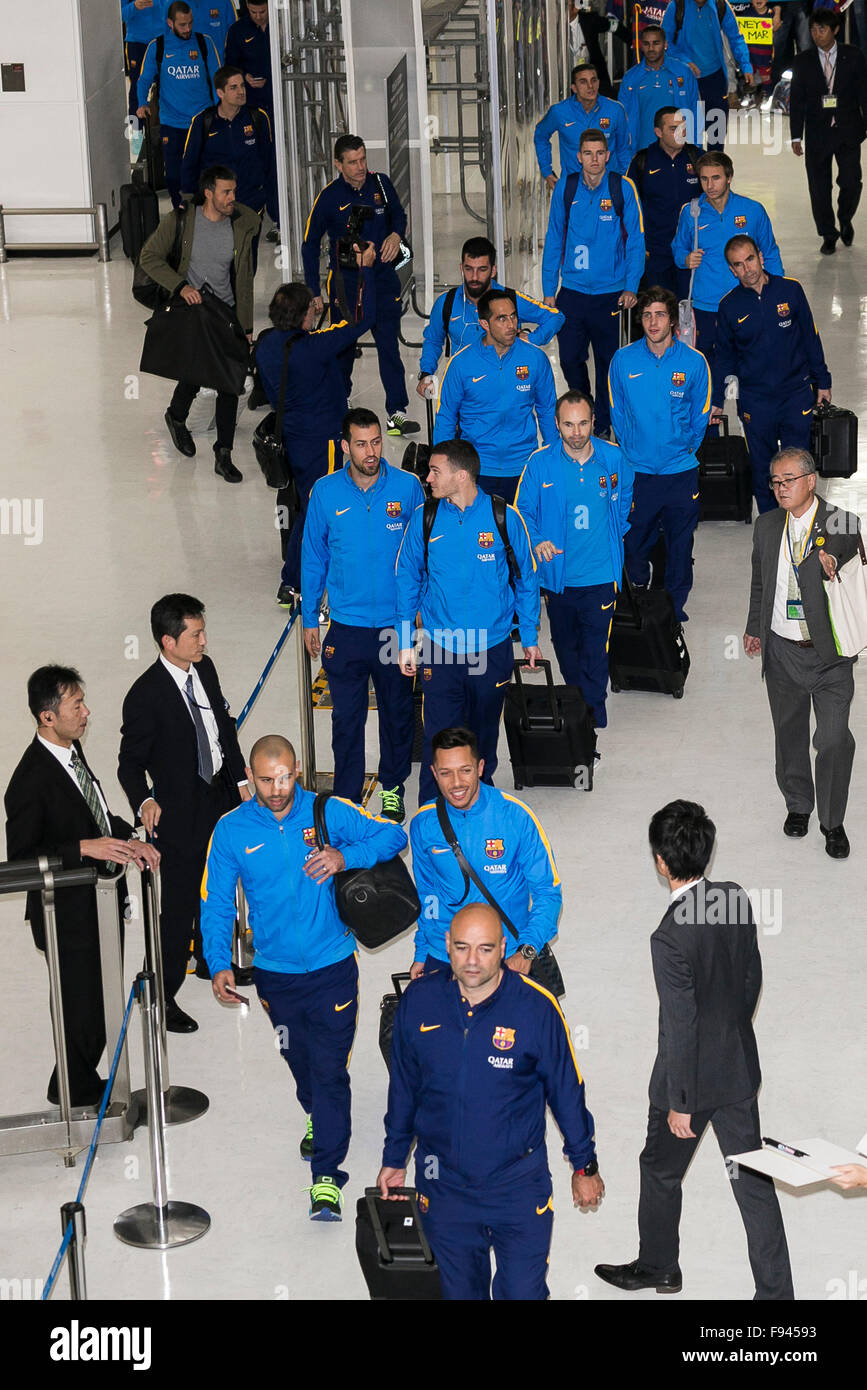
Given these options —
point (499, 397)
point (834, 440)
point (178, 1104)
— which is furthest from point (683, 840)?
point (834, 440)

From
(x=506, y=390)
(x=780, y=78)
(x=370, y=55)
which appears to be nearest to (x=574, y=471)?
(x=506, y=390)

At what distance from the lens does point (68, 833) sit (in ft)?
22.3

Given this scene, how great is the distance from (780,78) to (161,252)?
15602mm

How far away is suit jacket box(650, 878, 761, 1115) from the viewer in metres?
5.55

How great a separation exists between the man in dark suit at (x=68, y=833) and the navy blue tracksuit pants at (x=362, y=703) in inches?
77.0

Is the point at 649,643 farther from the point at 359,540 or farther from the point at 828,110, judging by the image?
the point at 828,110

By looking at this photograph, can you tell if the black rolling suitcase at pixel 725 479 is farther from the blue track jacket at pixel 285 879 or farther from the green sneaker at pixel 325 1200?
the green sneaker at pixel 325 1200

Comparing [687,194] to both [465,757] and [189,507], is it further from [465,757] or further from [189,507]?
[465,757]

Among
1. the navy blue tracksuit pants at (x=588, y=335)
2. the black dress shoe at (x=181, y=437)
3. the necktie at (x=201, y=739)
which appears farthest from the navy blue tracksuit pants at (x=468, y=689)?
the black dress shoe at (x=181, y=437)

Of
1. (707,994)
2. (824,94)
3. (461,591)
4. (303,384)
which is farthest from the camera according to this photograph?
(824,94)

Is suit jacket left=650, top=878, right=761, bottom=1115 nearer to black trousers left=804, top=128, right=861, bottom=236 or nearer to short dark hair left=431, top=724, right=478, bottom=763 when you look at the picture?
short dark hair left=431, top=724, right=478, bottom=763

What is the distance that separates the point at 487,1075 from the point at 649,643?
202 inches

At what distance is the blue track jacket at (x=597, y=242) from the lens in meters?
12.6

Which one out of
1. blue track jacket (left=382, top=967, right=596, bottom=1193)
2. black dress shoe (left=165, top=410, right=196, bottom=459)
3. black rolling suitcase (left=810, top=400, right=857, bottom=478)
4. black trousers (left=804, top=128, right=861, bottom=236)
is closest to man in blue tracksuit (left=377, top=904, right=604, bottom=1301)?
blue track jacket (left=382, top=967, right=596, bottom=1193)
